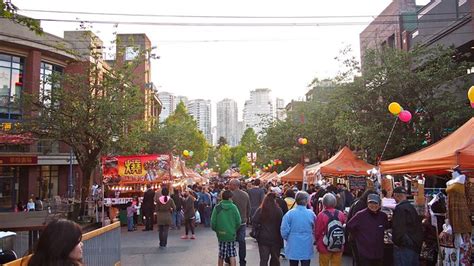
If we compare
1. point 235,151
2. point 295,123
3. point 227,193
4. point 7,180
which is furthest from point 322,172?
point 235,151

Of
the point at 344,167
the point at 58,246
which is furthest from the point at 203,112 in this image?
the point at 58,246

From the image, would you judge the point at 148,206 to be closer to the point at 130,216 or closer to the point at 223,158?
the point at 130,216

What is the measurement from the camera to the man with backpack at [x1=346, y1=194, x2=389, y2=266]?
702 centimetres

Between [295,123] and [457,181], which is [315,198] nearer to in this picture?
[457,181]

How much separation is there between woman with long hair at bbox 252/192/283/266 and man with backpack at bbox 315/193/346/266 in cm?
101

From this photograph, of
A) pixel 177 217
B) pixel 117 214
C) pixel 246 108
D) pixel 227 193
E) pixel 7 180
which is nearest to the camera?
pixel 227 193

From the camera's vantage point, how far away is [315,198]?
14.0 metres

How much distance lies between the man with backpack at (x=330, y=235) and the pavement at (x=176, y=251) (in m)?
3.61

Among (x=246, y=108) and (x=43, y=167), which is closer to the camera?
(x=43, y=167)

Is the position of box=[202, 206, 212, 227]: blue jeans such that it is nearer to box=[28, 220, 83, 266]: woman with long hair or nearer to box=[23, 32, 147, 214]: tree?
box=[23, 32, 147, 214]: tree

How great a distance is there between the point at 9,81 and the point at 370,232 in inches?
1171

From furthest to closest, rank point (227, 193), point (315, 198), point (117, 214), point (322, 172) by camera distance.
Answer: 1. point (117, 214)
2. point (322, 172)
3. point (315, 198)
4. point (227, 193)

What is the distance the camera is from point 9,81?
30.7 metres

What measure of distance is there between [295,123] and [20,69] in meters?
19.5
